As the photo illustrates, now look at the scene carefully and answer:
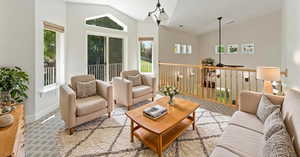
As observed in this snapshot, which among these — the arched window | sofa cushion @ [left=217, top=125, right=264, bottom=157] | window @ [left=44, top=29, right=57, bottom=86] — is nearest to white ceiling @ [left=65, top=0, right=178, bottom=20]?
the arched window

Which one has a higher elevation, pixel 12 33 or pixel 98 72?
pixel 12 33

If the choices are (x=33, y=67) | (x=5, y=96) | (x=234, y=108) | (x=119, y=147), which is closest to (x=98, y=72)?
(x=33, y=67)

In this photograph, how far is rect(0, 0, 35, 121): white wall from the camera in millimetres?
2520

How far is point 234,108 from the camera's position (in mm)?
3480

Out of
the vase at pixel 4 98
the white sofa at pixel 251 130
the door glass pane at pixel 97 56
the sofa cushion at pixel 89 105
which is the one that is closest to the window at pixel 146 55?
the door glass pane at pixel 97 56

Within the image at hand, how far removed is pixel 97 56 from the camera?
449cm

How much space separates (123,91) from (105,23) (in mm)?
2458

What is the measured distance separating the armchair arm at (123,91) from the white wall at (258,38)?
5.34 metres

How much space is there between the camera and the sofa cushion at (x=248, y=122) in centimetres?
175

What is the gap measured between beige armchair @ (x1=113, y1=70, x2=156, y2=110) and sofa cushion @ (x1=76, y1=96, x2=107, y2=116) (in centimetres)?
60

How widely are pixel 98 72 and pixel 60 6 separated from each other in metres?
1.94

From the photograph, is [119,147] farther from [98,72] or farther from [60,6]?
[60,6]

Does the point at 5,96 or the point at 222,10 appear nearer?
the point at 5,96

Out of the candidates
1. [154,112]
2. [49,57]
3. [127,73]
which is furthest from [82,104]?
[49,57]
